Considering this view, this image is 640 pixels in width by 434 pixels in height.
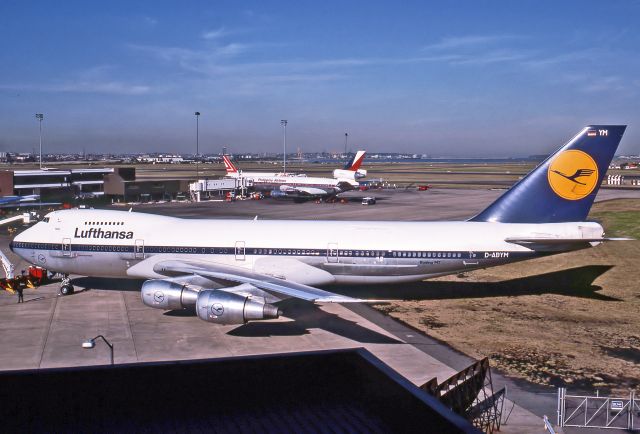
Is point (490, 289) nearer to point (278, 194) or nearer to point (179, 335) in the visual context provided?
point (179, 335)

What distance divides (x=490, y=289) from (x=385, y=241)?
33.8 ft

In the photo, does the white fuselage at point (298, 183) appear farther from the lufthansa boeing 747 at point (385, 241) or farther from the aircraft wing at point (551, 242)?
the aircraft wing at point (551, 242)

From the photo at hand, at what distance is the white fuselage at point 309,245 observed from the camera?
30156 mm

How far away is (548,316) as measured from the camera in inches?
1198

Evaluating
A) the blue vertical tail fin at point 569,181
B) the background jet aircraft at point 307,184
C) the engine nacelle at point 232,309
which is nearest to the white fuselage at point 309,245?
the blue vertical tail fin at point 569,181

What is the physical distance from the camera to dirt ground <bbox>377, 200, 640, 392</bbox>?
22922 millimetres

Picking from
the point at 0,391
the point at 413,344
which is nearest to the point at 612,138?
the point at 413,344

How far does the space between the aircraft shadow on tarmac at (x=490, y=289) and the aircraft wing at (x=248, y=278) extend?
7354mm

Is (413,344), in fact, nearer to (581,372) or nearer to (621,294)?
(581,372)

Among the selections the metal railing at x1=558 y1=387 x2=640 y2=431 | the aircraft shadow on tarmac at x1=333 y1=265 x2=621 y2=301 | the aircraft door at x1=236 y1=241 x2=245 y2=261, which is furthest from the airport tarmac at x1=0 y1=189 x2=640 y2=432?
the aircraft shadow on tarmac at x1=333 y1=265 x2=621 y2=301

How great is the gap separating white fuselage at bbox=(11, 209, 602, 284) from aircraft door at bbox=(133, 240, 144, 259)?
0.05 metres

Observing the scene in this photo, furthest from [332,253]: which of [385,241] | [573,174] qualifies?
[573,174]

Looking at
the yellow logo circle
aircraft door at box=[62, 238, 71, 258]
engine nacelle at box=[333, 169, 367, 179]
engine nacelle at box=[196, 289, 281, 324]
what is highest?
the yellow logo circle

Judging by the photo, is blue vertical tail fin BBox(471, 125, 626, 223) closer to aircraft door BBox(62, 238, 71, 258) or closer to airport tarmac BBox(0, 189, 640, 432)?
airport tarmac BBox(0, 189, 640, 432)
